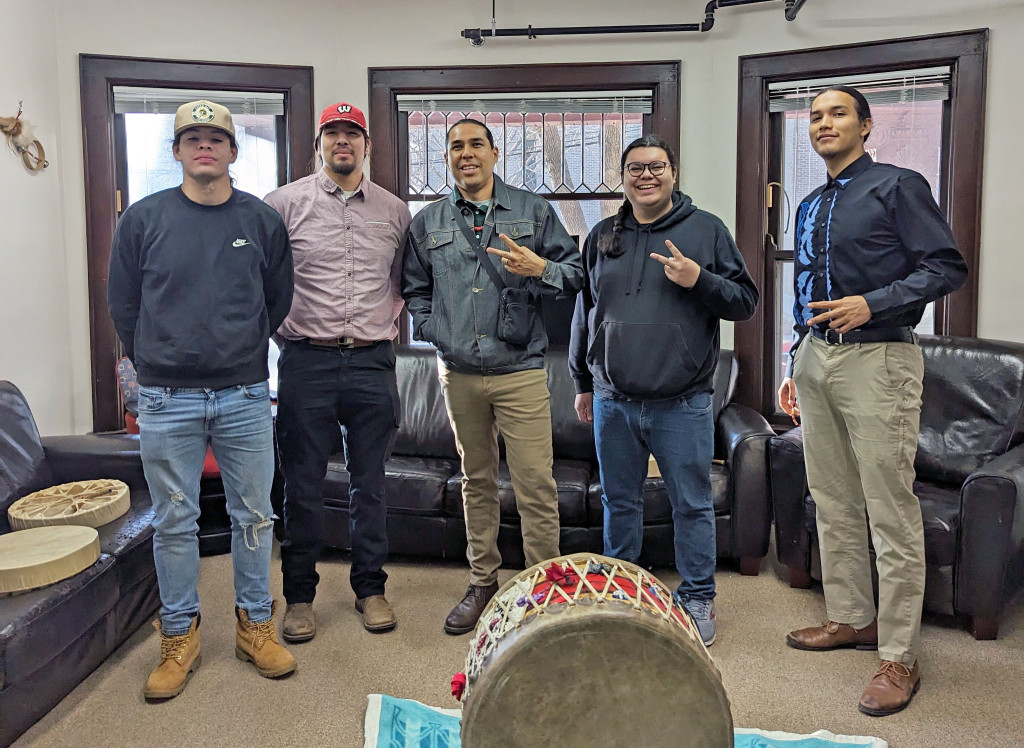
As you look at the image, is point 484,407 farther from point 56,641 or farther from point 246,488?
point 56,641

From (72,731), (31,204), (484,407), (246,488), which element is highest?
(31,204)

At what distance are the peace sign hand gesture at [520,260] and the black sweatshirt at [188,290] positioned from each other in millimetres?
718

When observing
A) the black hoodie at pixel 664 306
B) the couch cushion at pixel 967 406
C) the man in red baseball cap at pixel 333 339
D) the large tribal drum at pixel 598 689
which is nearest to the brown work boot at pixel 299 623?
the man in red baseball cap at pixel 333 339

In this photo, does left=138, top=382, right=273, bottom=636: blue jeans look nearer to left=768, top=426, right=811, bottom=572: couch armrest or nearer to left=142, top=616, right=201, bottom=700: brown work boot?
left=142, top=616, right=201, bottom=700: brown work boot

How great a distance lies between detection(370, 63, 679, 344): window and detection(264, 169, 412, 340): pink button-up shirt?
5.13 feet

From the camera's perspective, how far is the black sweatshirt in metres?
2.35

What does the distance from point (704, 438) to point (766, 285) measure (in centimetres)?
170

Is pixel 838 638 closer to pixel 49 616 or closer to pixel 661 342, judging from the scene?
pixel 661 342

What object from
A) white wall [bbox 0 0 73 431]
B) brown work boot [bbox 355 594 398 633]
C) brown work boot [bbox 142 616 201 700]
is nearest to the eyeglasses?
brown work boot [bbox 355 594 398 633]

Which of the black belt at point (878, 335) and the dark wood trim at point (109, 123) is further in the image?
the dark wood trim at point (109, 123)

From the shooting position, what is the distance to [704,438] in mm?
2662

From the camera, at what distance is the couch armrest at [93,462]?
3.16 metres

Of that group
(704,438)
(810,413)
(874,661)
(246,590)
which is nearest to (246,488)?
(246,590)

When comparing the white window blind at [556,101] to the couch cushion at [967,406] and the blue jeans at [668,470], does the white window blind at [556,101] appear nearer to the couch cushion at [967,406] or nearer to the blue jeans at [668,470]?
the couch cushion at [967,406]
